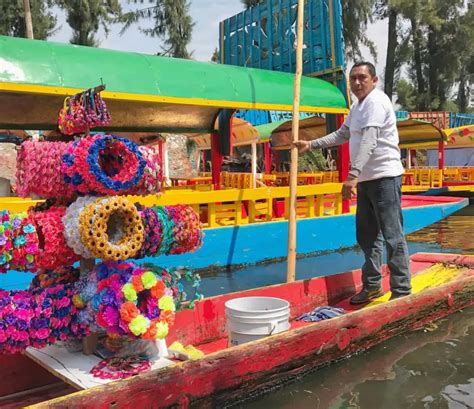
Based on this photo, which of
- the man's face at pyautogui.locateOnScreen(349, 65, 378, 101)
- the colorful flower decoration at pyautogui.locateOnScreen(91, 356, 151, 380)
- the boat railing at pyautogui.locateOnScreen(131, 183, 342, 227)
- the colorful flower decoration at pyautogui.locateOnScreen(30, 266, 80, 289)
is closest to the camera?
the colorful flower decoration at pyautogui.locateOnScreen(91, 356, 151, 380)

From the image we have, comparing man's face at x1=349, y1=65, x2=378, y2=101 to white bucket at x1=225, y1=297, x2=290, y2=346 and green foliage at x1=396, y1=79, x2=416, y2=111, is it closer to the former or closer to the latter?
white bucket at x1=225, y1=297, x2=290, y2=346

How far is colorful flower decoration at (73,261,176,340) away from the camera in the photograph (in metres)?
2.88

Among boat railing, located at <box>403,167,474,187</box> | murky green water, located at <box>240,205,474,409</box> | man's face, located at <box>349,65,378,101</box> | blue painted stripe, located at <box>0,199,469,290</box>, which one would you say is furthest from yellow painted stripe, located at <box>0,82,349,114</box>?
boat railing, located at <box>403,167,474,187</box>

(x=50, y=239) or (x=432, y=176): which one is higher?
(x=50, y=239)

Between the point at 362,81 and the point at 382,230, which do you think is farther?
the point at 382,230

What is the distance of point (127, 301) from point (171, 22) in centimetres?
2570

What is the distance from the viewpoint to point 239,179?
A: 10.4 metres

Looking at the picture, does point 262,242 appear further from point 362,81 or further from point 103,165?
point 103,165

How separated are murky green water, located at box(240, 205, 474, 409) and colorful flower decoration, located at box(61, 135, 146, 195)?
168 centimetres

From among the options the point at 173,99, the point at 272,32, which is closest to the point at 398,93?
the point at 272,32

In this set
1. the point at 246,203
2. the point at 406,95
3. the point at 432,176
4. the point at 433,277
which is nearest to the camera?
the point at 433,277

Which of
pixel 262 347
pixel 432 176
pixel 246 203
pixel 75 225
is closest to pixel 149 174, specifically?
pixel 75 225

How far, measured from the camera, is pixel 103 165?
10.2 ft

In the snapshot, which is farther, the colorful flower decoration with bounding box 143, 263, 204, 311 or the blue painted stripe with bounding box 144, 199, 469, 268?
the blue painted stripe with bounding box 144, 199, 469, 268
